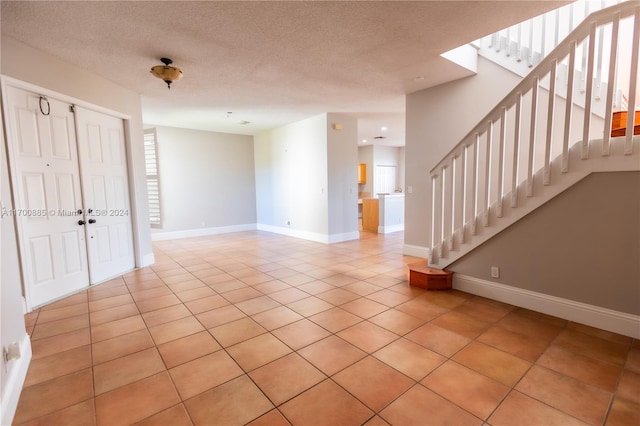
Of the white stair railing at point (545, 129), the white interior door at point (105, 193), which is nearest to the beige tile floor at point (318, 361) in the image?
the white interior door at point (105, 193)

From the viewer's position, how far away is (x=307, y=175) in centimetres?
682

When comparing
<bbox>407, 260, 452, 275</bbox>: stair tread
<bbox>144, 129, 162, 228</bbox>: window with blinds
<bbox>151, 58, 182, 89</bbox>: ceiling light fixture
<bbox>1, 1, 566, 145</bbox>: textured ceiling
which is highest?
<bbox>1, 1, 566, 145</bbox>: textured ceiling

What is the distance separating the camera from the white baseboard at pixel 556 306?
7.91 feet

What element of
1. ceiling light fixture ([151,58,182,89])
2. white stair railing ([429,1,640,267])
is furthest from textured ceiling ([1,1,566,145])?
white stair railing ([429,1,640,267])

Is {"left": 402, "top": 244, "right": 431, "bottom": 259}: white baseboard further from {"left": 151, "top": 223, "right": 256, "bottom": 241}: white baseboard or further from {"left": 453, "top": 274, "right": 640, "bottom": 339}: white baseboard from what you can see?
{"left": 151, "top": 223, "right": 256, "bottom": 241}: white baseboard

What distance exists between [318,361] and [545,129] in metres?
3.90

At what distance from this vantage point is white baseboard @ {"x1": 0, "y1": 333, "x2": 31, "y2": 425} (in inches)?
63.2

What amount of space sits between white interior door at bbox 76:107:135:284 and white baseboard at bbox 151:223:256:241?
282 cm

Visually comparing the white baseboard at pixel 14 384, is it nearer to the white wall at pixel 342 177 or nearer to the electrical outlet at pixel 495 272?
the electrical outlet at pixel 495 272

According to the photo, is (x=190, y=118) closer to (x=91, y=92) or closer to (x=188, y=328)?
(x=91, y=92)

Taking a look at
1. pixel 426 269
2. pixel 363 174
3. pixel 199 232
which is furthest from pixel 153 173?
pixel 363 174

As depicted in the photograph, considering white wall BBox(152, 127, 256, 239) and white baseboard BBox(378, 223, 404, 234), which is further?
white baseboard BBox(378, 223, 404, 234)

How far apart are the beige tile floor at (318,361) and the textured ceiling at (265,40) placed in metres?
2.82

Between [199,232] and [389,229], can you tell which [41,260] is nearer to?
[199,232]
